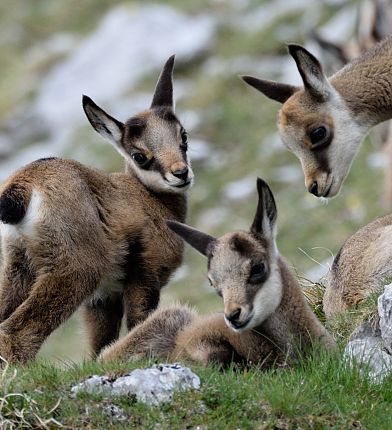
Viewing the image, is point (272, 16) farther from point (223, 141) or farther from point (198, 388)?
point (198, 388)

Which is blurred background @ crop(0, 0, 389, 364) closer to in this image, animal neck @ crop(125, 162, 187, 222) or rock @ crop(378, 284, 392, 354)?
animal neck @ crop(125, 162, 187, 222)

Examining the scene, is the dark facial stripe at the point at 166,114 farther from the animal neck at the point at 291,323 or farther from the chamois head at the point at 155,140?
the animal neck at the point at 291,323

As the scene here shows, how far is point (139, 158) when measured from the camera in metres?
12.6

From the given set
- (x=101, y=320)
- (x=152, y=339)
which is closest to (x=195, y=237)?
(x=152, y=339)

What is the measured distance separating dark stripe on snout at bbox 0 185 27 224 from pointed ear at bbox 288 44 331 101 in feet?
10.6

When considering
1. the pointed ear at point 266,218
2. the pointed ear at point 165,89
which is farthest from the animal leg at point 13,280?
the pointed ear at point 165,89

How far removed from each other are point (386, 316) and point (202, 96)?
20.6m

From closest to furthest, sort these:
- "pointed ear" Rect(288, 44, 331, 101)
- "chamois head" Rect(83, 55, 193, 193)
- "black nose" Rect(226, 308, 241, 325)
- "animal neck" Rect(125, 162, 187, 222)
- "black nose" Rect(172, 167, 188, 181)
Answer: "black nose" Rect(226, 308, 241, 325) → "pointed ear" Rect(288, 44, 331, 101) → "black nose" Rect(172, 167, 188, 181) → "chamois head" Rect(83, 55, 193, 193) → "animal neck" Rect(125, 162, 187, 222)

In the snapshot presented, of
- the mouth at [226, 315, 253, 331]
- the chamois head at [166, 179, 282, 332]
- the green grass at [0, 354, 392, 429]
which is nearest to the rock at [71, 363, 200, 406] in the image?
the green grass at [0, 354, 392, 429]

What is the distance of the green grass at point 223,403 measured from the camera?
8.57 m

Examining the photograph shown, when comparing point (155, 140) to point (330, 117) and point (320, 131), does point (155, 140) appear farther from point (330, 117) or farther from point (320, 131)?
point (330, 117)

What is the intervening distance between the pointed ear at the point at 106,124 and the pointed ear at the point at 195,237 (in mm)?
2764

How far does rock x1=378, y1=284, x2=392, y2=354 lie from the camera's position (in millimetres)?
9641

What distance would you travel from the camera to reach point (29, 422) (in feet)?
28.1
